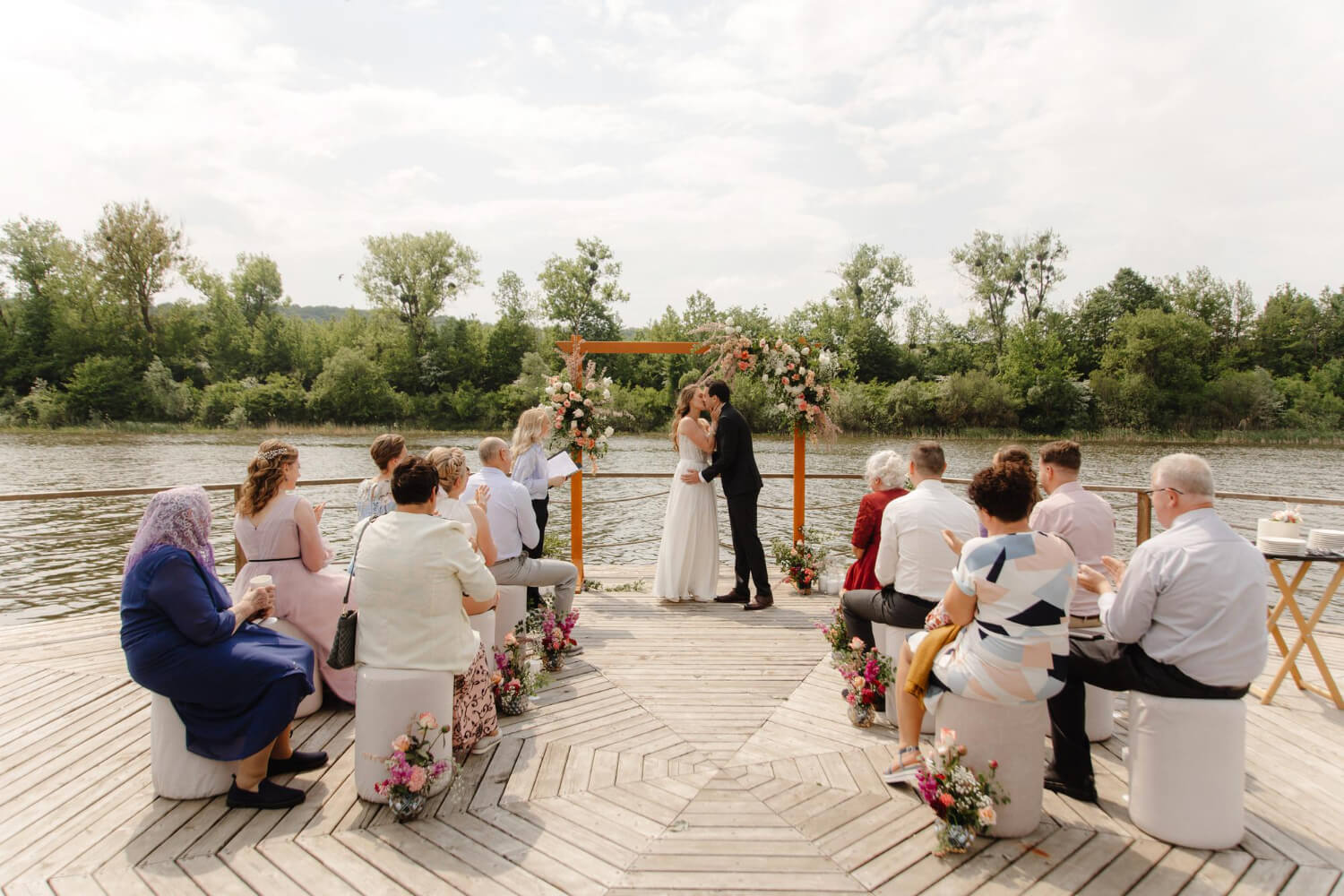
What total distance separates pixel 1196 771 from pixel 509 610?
3.73m

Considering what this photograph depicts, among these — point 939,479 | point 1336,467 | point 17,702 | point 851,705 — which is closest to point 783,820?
point 851,705

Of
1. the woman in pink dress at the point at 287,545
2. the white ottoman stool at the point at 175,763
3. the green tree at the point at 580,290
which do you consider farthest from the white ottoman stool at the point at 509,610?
the green tree at the point at 580,290

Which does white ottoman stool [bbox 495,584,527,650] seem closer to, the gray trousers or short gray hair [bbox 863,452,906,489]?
the gray trousers

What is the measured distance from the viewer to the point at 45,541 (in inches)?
611

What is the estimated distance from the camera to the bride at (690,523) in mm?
6625

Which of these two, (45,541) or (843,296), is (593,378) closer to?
(45,541)

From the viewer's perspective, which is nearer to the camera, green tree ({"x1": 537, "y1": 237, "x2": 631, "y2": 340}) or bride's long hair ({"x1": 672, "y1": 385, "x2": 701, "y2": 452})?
bride's long hair ({"x1": 672, "y1": 385, "x2": 701, "y2": 452})

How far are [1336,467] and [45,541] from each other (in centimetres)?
3927

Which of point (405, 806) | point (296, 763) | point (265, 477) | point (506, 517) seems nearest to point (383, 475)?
point (265, 477)

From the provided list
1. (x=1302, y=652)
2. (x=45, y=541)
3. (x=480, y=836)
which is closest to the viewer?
(x=480, y=836)

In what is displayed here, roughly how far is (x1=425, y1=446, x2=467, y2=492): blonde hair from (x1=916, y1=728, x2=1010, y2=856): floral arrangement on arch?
291 centimetres

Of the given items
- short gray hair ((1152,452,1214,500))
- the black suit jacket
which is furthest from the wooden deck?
the black suit jacket

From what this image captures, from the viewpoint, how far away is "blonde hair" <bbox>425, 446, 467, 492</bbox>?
4.47 metres

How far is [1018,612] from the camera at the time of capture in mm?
2869
